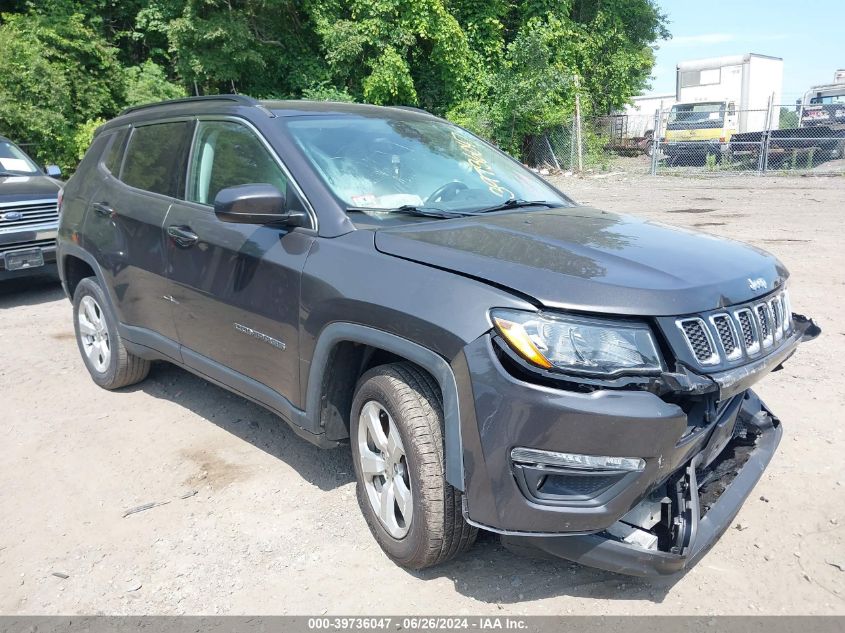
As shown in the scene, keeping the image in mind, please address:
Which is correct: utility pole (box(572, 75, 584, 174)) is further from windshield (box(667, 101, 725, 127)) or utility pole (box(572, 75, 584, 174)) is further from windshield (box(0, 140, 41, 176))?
windshield (box(0, 140, 41, 176))

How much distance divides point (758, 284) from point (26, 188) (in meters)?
7.92

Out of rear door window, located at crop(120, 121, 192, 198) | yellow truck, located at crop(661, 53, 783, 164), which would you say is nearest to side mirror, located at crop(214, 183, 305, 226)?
rear door window, located at crop(120, 121, 192, 198)

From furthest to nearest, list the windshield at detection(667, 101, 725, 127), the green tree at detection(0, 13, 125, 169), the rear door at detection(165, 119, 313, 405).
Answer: the windshield at detection(667, 101, 725, 127) → the green tree at detection(0, 13, 125, 169) → the rear door at detection(165, 119, 313, 405)

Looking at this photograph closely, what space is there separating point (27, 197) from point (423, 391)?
692 centimetres

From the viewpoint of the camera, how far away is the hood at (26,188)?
7.75 m

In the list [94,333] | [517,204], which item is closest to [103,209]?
[94,333]

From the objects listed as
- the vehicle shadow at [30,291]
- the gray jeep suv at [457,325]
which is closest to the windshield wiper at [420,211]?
the gray jeep suv at [457,325]

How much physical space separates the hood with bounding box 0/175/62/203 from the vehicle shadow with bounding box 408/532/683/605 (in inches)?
273

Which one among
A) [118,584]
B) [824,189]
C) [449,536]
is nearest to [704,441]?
[449,536]

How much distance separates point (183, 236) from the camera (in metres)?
3.76

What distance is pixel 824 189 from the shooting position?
15148mm

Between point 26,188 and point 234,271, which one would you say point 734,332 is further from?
point 26,188

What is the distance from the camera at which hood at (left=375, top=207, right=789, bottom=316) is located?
7.77 feet

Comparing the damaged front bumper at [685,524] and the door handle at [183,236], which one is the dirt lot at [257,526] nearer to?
the damaged front bumper at [685,524]
